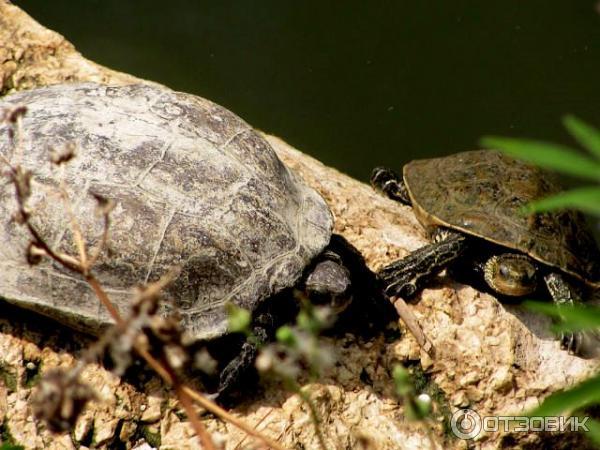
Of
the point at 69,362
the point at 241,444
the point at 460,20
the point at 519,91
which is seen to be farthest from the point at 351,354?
the point at 460,20

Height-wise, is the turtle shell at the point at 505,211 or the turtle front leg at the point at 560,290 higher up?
the turtle shell at the point at 505,211

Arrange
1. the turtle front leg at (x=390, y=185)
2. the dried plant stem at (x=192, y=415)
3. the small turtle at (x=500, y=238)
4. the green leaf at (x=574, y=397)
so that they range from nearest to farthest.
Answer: the green leaf at (x=574, y=397)
the dried plant stem at (x=192, y=415)
the small turtle at (x=500, y=238)
the turtle front leg at (x=390, y=185)

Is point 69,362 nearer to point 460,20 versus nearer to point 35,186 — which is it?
point 35,186

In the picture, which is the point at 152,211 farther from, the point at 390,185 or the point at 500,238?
the point at 390,185

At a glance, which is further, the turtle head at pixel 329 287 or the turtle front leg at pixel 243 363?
the turtle head at pixel 329 287

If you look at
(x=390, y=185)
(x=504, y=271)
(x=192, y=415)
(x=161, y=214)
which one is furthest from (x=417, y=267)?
(x=192, y=415)

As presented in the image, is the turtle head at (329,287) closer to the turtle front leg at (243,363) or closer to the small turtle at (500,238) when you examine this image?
the turtle front leg at (243,363)

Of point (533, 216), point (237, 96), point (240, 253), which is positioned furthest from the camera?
point (237, 96)

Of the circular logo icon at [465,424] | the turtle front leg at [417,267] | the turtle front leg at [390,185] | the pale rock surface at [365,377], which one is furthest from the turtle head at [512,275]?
the turtle front leg at [390,185]
